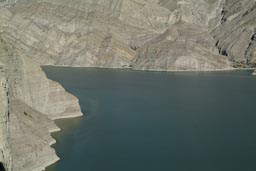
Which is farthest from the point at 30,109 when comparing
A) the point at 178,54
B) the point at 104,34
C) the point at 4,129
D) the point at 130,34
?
the point at 130,34

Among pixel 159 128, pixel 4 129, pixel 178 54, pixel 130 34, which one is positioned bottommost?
pixel 178 54

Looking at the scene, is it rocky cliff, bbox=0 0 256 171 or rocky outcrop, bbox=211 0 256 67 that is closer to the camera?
rocky cliff, bbox=0 0 256 171

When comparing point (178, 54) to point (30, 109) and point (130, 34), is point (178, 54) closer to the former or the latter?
point (130, 34)

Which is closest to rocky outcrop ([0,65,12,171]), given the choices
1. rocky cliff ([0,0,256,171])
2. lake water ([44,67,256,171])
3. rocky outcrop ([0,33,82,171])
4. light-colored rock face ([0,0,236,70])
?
rocky outcrop ([0,33,82,171])

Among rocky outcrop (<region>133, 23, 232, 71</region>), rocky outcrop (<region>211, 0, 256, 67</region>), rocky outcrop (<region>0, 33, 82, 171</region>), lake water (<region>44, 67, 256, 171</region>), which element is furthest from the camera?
rocky outcrop (<region>211, 0, 256, 67</region>)

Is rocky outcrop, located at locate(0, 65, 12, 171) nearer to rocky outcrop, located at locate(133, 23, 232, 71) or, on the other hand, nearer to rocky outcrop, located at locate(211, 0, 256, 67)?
rocky outcrop, located at locate(133, 23, 232, 71)

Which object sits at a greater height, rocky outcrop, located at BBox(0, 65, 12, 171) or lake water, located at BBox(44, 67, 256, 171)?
rocky outcrop, located at BBox(0, 65, 12, 171)

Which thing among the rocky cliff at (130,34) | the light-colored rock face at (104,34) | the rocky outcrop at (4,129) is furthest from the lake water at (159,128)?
the rocky cliff at (130,34)

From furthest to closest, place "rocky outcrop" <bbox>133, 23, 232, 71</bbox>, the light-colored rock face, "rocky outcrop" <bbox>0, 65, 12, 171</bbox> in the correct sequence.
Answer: the light-colored rock face, "rocky outcrop" <bbox>133, 23, 232, 71</bbox>, "rocky outcrop" <bbox>0, 65, 12, 171</bbox>

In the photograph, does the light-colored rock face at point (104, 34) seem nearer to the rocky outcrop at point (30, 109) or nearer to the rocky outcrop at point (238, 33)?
the rocky outcrop at point (238, 33)
